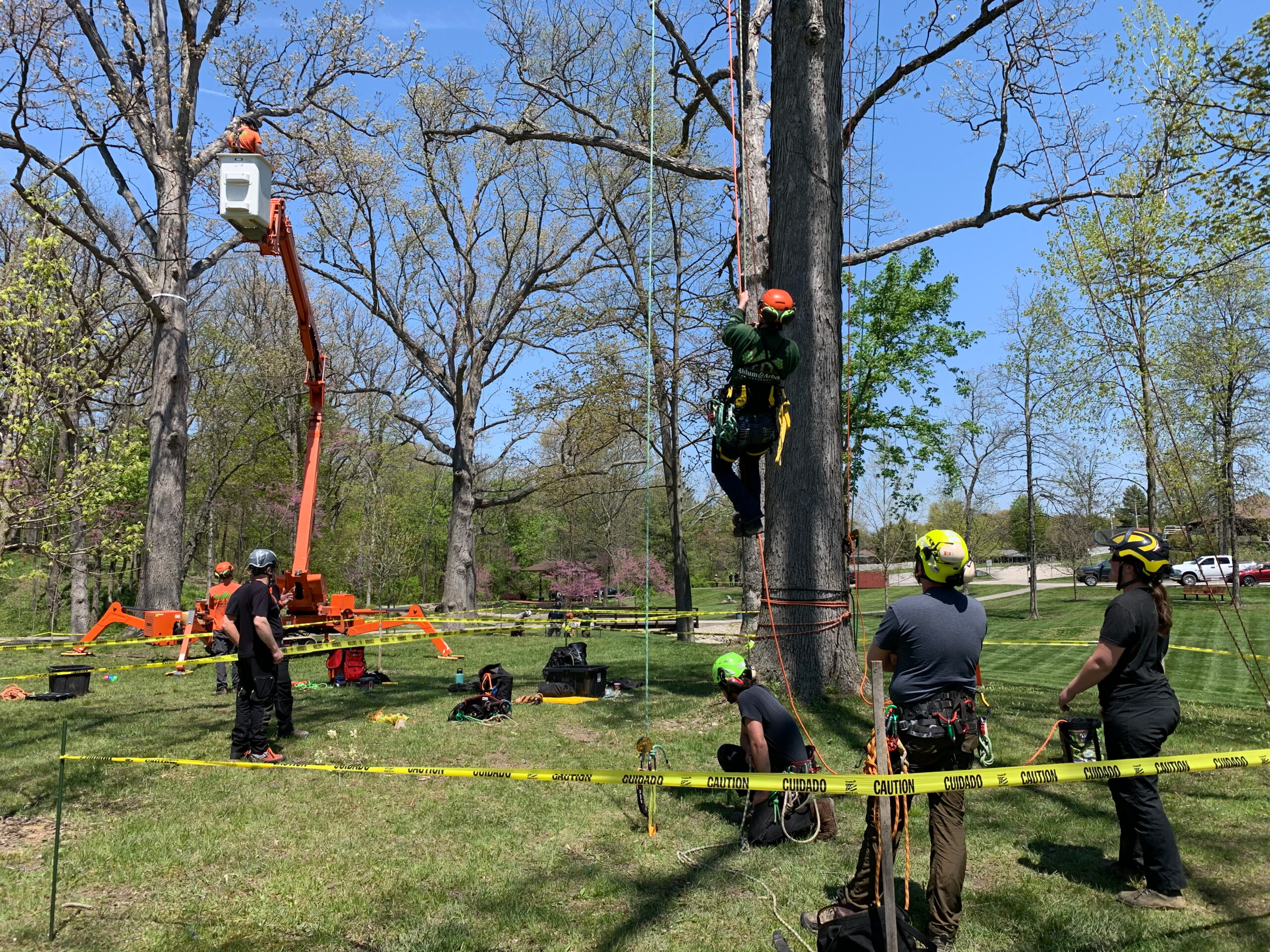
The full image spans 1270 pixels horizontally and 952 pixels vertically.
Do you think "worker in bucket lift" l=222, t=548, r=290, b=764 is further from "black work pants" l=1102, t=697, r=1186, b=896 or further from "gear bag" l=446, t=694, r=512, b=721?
"black work pants" l=1102, t=697, r=1186, b=896

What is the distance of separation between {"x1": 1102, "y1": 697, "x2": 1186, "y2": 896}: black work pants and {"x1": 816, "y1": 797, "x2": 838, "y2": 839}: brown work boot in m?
1.77

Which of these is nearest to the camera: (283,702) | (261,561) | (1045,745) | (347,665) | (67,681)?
(1045,745)

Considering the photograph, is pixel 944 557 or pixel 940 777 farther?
pixel 944 557

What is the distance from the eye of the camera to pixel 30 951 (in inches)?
165

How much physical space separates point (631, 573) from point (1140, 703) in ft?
134

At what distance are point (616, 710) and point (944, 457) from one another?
2481cm

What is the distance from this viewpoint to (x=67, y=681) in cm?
1125

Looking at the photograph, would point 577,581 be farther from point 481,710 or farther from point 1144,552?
point 1144,552

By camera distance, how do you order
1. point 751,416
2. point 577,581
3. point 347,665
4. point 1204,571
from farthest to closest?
point 577,581 → point 1204,571 → point 347,665 → point 751,416

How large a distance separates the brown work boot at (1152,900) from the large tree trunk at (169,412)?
59.0 ft

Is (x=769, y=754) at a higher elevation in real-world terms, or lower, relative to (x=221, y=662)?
higher

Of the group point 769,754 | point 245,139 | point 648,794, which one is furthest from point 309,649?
point 769,754

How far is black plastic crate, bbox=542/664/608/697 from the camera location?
1166 centimetres

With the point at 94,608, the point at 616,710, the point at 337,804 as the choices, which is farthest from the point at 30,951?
the point at 94,608
